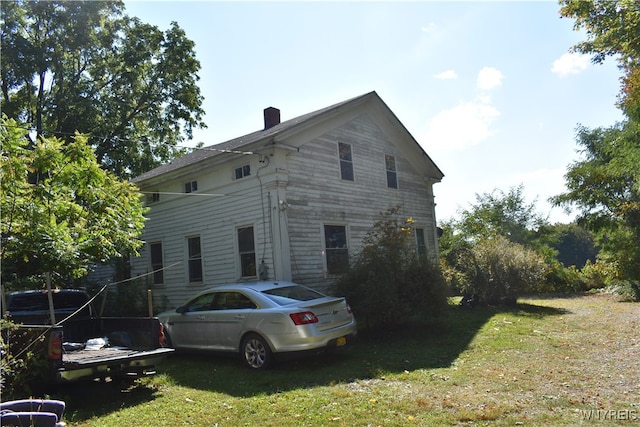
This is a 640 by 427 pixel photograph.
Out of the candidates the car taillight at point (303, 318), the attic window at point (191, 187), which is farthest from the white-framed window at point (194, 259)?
the car taillight at point (303, 318)

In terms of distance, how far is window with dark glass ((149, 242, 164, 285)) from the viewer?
16.5m

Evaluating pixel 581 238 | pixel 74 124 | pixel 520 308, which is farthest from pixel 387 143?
pixel 581 238

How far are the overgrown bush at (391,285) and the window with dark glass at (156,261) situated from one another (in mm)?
7812

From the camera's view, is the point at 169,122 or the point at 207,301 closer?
the point at 207,301

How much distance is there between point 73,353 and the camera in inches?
283

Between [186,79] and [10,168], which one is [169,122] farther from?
[10,168]

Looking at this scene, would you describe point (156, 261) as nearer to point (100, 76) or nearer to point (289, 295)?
point (289, 295)

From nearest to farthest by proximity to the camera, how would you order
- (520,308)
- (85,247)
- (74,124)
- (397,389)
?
1. (397,389)
2. (85,247)
3. (520,308)
4. (74,124)

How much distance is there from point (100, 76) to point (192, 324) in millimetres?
20362

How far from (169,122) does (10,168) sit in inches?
855

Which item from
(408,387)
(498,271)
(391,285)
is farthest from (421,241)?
(408,387)

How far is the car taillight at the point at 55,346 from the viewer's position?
6.06m

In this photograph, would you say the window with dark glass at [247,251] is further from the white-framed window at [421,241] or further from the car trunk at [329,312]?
the white-framed window at [421,241]

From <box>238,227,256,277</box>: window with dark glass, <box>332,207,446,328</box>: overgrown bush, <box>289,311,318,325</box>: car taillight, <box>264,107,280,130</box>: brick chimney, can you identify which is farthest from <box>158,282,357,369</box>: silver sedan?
<box>264,107,280,130</box>: brick chimney
